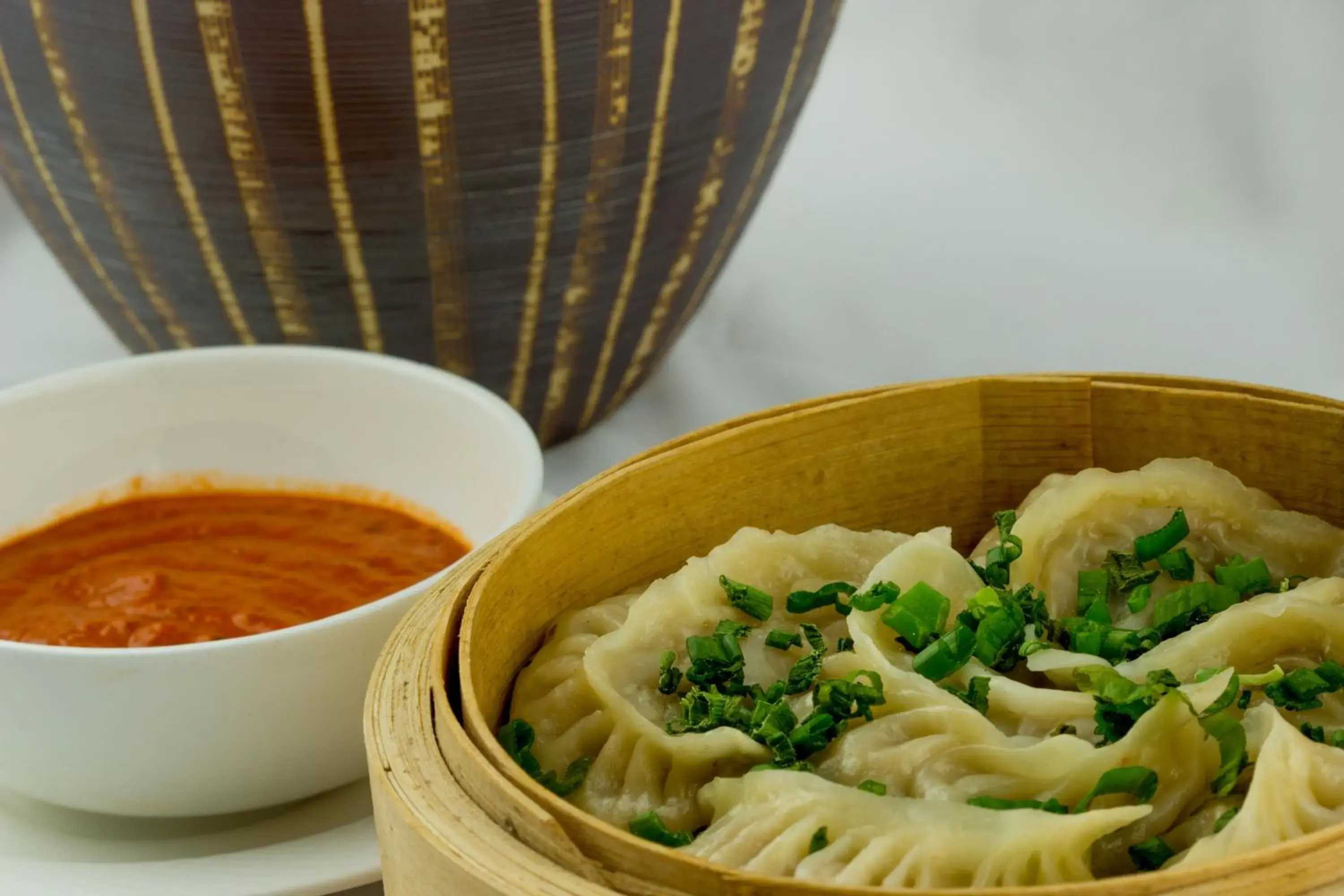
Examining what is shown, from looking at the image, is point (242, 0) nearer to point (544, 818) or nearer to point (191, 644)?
point (191, 644)

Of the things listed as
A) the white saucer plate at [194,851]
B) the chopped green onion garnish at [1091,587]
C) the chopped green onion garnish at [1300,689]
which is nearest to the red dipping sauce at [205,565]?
the white saucer plate at [194,851]

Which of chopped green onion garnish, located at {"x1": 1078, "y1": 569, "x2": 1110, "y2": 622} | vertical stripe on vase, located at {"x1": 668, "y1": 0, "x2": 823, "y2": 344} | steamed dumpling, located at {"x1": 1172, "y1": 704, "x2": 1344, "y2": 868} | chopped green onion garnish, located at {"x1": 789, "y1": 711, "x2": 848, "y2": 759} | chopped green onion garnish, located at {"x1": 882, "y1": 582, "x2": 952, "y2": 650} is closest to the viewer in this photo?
steamed dumpling, located at {"x1": 1172, "y1": 704, "x2": 1344, "y2": 868}

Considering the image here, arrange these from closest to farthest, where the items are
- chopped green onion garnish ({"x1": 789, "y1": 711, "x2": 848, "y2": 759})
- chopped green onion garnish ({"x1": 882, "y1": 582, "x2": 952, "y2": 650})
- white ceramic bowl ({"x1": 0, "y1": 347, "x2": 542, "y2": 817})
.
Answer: chopped green onion garnish ({"x1": 789, "y1": 711, "x2": 848, "y2": 759}) < chopped green onion garnish ({"x1": 882, "y1": 582, "x2": 952, "y2": 650}) < white ceramic bowl ({"x1": 0, "y1": 347, "x2": 542, "y2": 817})

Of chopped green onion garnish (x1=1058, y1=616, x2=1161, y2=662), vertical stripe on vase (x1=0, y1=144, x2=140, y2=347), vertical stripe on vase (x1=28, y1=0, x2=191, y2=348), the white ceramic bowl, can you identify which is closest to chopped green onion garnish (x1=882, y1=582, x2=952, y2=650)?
chopped green onion garnish (x1=1058, y1=616, x2=1161, y2=662)

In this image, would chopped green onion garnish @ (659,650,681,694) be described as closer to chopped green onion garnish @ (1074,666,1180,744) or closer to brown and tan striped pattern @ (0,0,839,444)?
chopped green onion garnish @ (1074,666,1180,744)

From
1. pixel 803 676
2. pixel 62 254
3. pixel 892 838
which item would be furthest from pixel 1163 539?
pixel 62 254

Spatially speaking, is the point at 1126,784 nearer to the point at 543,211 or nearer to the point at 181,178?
the point at 543,211
